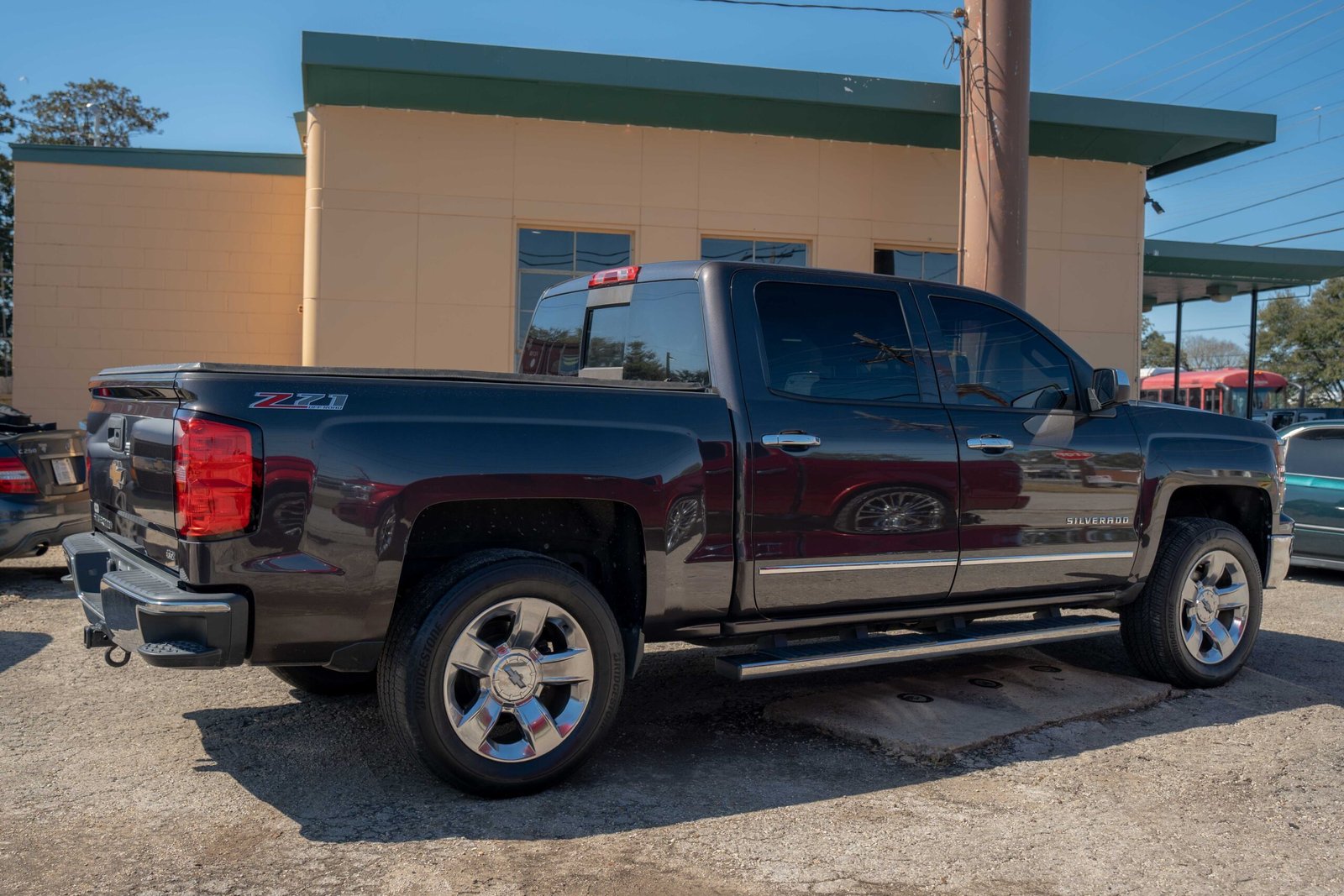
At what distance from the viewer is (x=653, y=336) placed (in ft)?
17.2

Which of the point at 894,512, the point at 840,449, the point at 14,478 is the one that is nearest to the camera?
the point at 840,449

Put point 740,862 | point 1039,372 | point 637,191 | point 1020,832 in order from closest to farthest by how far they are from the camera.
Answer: point 740,862
point 1020,832
point 1039,372
point 637,191

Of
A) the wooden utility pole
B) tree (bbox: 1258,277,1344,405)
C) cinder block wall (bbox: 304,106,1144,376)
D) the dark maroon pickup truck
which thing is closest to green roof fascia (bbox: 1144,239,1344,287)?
cinder block wall (bbox: 304,106,1144,376)

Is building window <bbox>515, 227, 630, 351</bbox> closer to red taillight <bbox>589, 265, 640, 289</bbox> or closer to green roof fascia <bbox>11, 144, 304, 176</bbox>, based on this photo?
green roof fascia <bbox>11, 144, 304, 176</bbox>

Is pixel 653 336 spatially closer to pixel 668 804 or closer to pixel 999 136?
pixel 668 804

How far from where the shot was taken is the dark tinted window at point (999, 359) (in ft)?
17.8

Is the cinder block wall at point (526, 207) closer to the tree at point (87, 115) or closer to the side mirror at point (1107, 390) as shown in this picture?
the side mirror at point (1107, 390)

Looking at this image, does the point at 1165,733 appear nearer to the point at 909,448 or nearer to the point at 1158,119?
the point at 909,448

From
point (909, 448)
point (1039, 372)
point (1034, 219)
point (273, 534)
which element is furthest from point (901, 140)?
point (273, 534)

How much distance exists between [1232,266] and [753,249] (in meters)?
11.1

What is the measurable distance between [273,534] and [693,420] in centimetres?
159

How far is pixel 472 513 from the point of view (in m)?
4.34

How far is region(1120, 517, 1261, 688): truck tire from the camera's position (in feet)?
19.5

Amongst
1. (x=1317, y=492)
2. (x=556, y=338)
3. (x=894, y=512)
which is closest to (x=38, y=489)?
(x=556, y=338)
